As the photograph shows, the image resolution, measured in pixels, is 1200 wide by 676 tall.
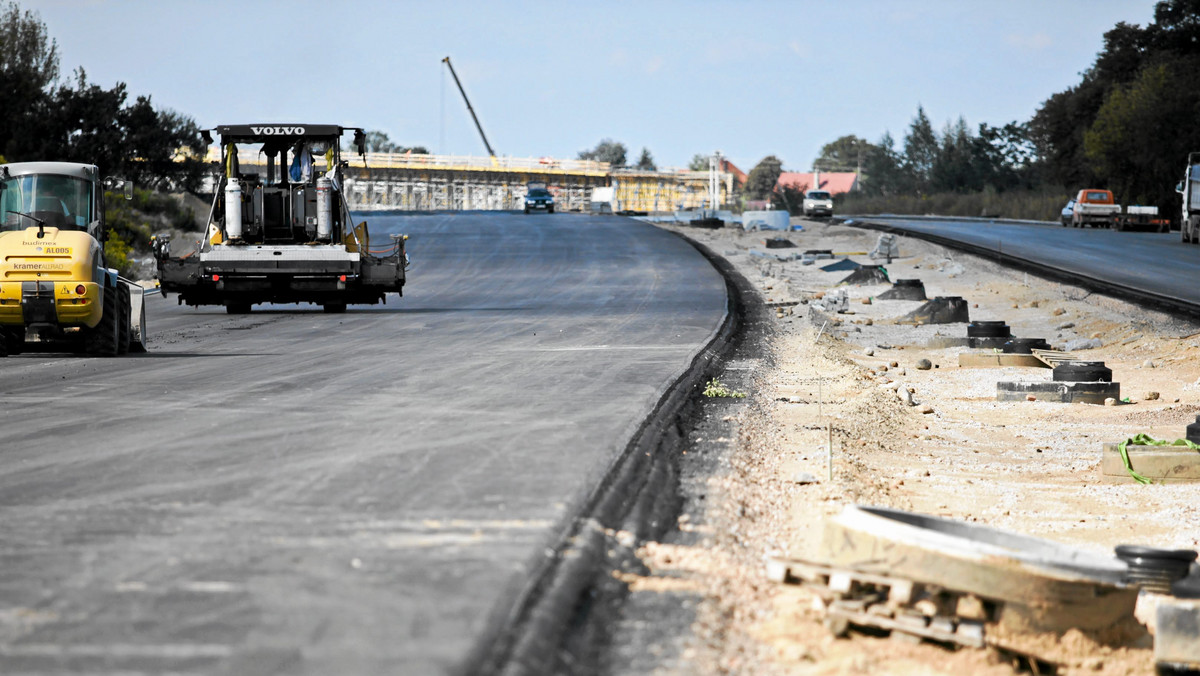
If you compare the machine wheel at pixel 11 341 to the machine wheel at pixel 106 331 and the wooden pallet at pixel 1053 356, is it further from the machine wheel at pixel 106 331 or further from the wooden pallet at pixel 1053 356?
Answer: the wooden pallet at pixel 1053 356

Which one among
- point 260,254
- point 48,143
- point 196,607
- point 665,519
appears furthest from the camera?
point 48,143

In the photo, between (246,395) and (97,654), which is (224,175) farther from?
(97,654)

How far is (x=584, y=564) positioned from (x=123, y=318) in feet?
42.4

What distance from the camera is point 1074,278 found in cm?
2989

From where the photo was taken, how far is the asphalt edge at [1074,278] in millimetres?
23312

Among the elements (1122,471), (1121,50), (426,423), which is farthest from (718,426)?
(1121,50)

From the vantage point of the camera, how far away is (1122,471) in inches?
386

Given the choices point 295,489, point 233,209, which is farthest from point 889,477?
point 233,209

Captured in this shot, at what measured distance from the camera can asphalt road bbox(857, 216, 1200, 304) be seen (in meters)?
28.8

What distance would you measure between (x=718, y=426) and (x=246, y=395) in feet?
15.3

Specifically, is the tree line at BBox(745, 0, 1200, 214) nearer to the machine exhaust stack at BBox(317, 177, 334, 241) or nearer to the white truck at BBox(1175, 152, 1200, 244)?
the white truck at BBox(1175, 152, 1200, 244)

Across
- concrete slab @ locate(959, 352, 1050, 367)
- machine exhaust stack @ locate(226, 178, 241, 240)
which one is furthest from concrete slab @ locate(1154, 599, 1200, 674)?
machine exhaust stack @ locate(226, 178, 241, 240)

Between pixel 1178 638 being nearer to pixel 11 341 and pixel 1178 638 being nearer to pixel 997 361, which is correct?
pixel 997 361

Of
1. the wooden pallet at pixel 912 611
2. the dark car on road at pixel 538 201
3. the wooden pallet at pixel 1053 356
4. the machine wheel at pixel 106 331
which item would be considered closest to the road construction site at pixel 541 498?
the wooden pallet at pixel 912 611
